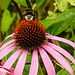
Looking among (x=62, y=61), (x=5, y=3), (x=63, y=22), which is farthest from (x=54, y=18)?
(x=5, y=3)

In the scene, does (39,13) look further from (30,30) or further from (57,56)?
(57,56)

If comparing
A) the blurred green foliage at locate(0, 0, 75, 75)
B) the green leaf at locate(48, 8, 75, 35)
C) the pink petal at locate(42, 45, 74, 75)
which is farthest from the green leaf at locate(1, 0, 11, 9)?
the pink petal at locate(42, 45, 74, 75)

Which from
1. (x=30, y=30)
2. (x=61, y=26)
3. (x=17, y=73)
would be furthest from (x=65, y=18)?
(x=17, y=73)

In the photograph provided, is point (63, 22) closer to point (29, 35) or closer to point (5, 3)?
point (29, 35)

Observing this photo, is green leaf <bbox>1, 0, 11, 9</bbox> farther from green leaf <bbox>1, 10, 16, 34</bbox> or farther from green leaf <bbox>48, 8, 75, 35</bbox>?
green leaf <bbox>48, 8, 75, 35</bbox>

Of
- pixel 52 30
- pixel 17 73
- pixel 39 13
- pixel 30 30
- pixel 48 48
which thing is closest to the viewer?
pixel 17 73

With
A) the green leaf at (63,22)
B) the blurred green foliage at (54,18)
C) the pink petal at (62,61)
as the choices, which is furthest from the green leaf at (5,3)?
the pink petal at (62,61)

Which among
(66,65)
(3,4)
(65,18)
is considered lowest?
(66,65)

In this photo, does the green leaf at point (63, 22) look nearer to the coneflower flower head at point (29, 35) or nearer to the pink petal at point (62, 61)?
the coneflower flower head at point (29, 35)

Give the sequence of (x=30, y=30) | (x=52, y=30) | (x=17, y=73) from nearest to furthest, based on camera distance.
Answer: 1. (x=17, y=73)
2. (x=30, y=30)
3. (x=52, y=30)

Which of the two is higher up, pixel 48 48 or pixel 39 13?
pixel 39 13
